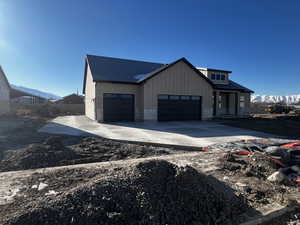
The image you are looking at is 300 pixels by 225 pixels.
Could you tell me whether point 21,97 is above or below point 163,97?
above

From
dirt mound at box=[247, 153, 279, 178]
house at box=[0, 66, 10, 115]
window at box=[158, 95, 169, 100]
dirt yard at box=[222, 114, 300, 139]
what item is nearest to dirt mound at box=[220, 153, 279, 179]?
dirt mound at box=[247, 153, 279, 178]

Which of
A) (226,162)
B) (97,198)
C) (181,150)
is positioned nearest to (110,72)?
(181,150)


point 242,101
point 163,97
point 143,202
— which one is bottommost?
point 143,202

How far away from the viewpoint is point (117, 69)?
15562 mm

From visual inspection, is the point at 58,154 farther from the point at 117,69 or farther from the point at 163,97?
the point at 117,69

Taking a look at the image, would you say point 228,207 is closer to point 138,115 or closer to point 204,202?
point 204,202

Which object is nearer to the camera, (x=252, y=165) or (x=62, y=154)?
(x=252, y=165)

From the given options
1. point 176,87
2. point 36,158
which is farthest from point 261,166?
point 176,87

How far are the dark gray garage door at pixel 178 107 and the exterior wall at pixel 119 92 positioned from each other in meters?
1.73

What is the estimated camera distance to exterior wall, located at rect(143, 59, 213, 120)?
13469 mm

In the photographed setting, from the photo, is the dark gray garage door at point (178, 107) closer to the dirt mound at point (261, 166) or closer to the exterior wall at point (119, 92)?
the exterior wall at point (119, 92)

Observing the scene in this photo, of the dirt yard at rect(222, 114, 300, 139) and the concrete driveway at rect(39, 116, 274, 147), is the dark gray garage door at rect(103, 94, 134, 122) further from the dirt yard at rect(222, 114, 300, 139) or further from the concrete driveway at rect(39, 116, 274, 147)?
the dirt yard at rect(222, 114, 300, 139)

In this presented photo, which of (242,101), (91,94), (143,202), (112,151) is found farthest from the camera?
(242,101)

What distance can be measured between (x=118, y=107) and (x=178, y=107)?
530 cm
